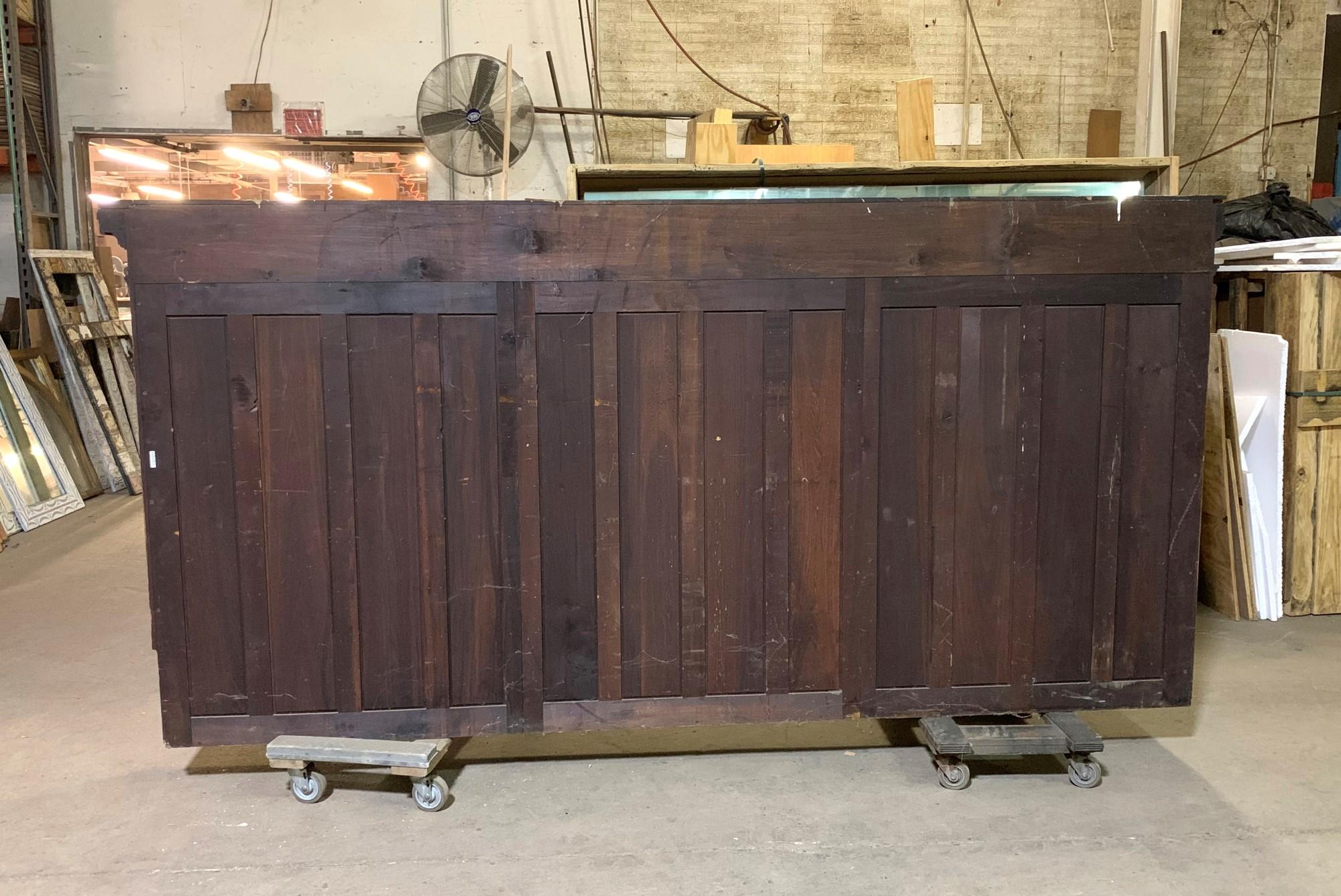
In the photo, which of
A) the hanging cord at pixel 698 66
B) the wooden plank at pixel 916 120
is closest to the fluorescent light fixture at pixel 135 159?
the hanging cord at pixel 698 66

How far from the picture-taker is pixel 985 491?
2.71 m

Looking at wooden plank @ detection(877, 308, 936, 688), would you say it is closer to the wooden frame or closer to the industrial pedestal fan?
the wooden frame

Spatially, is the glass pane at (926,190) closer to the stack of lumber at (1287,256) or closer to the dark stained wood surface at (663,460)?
the stack of lumber at (1287,256)

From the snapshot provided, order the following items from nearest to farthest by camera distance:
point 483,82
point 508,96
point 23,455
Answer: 1. point 508,96
2. point 23,455
3. point 483,82

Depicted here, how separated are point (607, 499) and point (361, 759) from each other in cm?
87

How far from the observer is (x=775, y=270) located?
8.54 feet

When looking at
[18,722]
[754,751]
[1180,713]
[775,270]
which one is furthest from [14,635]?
[1180,713]

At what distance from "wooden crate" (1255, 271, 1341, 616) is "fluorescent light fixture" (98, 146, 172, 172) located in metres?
8.14

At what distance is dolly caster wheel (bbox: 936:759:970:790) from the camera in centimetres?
270

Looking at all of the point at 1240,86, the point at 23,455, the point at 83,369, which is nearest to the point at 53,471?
the point at 23,455

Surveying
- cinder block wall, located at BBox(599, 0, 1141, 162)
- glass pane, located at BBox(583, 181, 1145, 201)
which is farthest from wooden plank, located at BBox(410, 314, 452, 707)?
cinder block wall, located at BBox(599, 0, 1141, 162)

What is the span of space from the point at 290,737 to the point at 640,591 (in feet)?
3.11

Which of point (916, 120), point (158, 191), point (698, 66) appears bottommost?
point (916, 120)

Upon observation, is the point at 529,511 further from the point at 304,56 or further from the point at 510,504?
the point at 304,56
